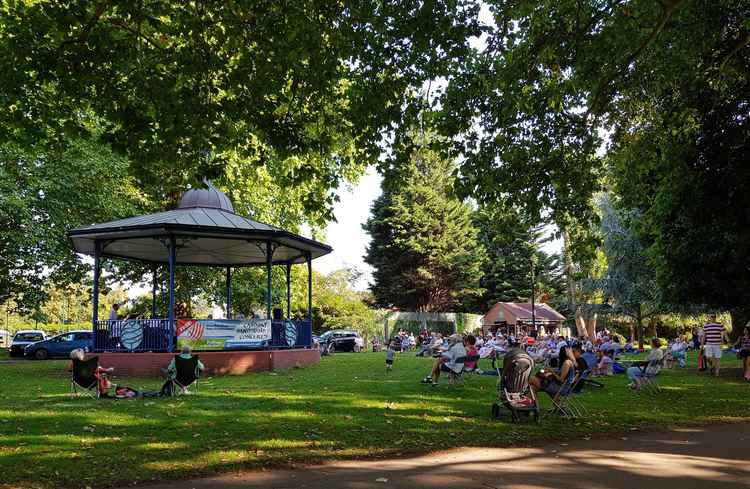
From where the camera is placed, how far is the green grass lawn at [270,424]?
21.2ft

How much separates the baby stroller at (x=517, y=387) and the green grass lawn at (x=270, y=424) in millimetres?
313

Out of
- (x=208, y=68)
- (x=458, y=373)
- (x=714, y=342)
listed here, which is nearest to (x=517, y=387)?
(x=458, y=373)

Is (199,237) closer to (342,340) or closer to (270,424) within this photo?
(270,424)

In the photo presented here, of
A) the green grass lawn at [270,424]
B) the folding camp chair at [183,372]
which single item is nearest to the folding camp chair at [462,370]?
the green grass lawn at [270,424]

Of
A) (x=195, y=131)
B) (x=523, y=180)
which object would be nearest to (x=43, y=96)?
(x=195, y=131)

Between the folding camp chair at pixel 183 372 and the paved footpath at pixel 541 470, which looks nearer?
the paved footpath at pixel 541 470

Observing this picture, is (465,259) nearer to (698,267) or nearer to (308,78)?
(698,267)

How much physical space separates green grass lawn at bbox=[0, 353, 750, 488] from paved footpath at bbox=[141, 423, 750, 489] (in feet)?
1.43

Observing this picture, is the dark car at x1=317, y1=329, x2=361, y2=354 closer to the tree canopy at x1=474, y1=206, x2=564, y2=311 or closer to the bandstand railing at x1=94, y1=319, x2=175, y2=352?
the bandstand railing at x1=94, y1=319, x2=175, y2=352

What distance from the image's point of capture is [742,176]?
14.4 meters

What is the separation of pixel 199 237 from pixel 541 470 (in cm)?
1331

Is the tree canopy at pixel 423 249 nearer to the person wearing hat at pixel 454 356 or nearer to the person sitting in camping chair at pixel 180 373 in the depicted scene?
the person wearing hat at pixel 454 356

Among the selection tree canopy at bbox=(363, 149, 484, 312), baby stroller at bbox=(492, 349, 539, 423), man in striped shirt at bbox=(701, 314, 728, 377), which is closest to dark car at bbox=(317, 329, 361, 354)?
tree canopy at bbox=(363, 149, 484, 312)

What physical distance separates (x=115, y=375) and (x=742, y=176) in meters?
16.6
